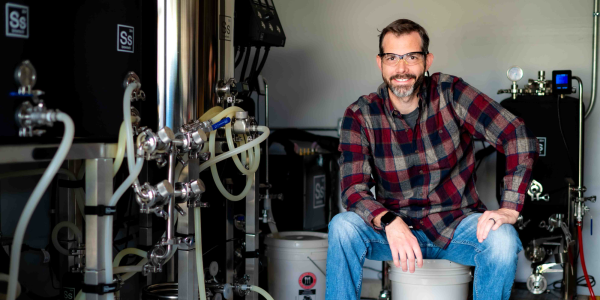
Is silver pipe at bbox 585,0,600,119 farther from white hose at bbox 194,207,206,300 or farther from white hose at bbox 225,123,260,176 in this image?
white hose at bbox 194,207,206,300

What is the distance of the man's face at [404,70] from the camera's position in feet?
6.29

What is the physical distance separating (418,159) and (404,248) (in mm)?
421

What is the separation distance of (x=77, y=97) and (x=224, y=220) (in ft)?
3.46

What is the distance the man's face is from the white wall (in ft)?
3.04

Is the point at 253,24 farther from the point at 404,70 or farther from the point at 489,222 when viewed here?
the point at 489,222

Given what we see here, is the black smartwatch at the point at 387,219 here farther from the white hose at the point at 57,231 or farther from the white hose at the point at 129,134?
the white hose at the point at 57,231

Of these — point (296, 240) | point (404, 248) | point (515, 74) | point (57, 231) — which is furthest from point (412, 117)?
point (57, 231)

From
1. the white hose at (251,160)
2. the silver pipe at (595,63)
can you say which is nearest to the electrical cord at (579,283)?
the silver pipe at (595,63)

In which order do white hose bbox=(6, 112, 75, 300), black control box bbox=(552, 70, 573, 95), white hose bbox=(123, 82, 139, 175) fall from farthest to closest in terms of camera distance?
black control box bbox=(552, 70, 573, 95) < white hose bbox=(123, 82, 139, 175) < white hose bbox=(6, 112, 75, 300)

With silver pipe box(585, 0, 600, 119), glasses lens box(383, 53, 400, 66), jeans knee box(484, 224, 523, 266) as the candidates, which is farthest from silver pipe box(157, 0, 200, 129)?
silver pipe box(585, 0, 600, 119)

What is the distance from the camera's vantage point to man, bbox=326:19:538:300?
1.77 meters

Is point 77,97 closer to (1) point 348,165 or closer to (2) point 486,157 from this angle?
(1) point 348,165

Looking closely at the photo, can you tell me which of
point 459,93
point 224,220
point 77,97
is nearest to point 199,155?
point 77,97

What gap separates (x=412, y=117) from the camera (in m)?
1.98
